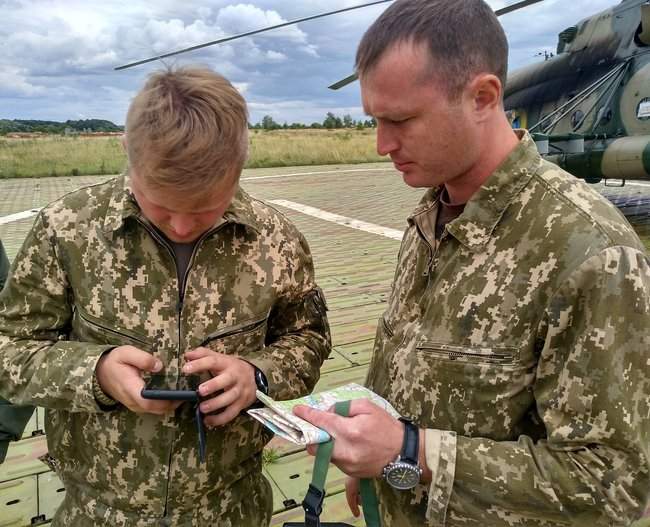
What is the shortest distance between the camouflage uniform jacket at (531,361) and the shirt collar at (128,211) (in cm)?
49

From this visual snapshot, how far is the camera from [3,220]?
30.3 ft

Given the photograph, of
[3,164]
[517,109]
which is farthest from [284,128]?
[517,109]

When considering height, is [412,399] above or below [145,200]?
below

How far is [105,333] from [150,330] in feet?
0.40

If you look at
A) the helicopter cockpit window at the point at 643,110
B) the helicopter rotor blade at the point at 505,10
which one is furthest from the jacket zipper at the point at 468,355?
the helicopter cockpit window at the point at 643,110

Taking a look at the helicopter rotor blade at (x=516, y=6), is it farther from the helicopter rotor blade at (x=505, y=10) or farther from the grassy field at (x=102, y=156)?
the grassy field at (x=102, y=156)

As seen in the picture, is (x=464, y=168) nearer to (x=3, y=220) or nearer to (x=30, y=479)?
(x=30, y=479)

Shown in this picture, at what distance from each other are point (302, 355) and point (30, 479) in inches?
71.4

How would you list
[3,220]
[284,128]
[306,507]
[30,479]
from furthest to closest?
[284,128]
[3,220]
[30,479]
[306,507]

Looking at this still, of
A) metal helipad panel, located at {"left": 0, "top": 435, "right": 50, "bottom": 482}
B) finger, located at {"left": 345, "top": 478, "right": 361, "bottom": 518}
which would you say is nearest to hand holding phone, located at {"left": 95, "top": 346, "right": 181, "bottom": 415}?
finger, located at {"left": 345, "top": 478, "right": 361, "bottom": 518}

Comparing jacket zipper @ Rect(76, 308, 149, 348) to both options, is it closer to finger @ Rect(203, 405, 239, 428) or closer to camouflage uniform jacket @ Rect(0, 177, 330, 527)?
camouflage uniform jacket @ Rect(0, 177, 330, 527)

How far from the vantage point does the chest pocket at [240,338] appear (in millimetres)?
1562

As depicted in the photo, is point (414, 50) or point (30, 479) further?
point (30, 479)

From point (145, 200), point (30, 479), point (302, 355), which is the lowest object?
point (30, 479)
